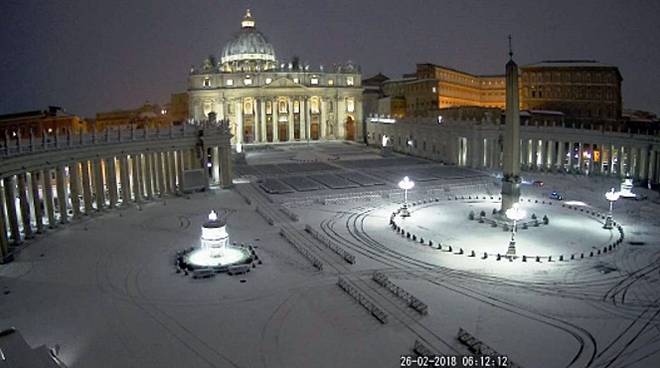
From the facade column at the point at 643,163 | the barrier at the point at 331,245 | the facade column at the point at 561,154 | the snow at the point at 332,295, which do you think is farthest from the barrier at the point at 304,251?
the facade column at the point at 561,154

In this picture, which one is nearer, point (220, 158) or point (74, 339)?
point (74, 339)

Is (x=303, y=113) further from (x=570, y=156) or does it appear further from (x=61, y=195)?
(x=61, y=195)

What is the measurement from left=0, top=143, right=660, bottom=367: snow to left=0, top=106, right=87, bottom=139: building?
171ft

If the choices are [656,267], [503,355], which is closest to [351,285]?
[503,355]

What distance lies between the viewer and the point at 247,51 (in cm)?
12606

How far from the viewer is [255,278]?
2958 centimetres

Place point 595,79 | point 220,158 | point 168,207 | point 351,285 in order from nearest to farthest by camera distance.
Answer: point 351,285, point 168,207, point 220,158, point 595,79

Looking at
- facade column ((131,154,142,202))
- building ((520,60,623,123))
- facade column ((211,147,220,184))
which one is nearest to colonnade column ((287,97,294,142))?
building ((520,60,623,123))

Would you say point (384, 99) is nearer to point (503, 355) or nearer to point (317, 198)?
point (317, 198)

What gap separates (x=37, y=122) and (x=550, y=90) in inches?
3383

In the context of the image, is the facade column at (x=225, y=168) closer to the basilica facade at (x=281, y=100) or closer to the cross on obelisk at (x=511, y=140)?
the cross on obelisk at (x=511, y=140)

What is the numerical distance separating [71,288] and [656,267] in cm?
3035

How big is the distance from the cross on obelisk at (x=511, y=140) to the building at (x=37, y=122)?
66.8 m

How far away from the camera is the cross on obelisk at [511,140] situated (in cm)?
3956
